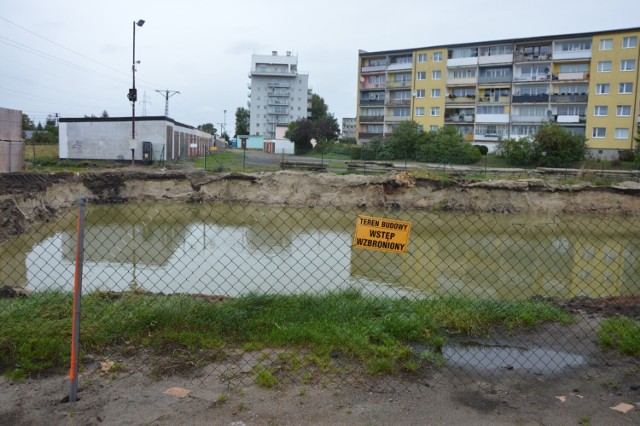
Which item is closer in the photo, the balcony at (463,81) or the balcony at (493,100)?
the balcony at (493,100)

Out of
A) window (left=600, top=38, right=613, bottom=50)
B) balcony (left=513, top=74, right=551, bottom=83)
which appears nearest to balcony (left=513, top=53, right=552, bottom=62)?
balcony (left=513, top=74, right=551, bottom=83)

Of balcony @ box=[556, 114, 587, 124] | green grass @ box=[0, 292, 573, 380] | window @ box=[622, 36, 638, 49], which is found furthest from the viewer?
balcony @ box=[556, 114, 587, 124]

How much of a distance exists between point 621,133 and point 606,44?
9358 millimetres

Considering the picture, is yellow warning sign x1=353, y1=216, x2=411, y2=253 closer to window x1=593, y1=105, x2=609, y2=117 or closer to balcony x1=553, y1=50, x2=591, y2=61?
window x1=593, y1=105, x2=609, y2=117

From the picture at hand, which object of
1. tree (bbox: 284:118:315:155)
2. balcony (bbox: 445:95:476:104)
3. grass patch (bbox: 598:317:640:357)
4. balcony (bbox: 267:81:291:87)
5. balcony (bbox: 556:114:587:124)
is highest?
balcony (bbox: 267:81:291:87)

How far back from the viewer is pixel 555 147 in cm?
4922

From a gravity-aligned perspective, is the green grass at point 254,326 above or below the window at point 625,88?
below

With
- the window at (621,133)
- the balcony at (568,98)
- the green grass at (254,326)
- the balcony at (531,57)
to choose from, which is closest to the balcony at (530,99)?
the balcony at (568,98)

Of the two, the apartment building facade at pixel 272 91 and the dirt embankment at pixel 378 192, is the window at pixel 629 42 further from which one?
the apartment building facade at pixel 272 91

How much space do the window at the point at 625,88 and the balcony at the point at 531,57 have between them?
7999 mm

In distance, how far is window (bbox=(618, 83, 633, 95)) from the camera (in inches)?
2170

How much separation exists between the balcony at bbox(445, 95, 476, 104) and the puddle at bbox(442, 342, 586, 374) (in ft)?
210

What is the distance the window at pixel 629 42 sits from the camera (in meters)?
54.4

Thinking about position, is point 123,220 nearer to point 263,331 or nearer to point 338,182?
point 338,182
